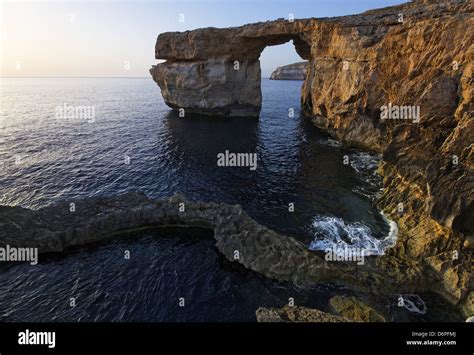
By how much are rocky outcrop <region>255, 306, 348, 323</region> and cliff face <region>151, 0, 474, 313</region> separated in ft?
25.7

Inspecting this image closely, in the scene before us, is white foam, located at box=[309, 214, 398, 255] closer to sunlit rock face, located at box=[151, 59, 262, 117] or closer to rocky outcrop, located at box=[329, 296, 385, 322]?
rocky outcrop, located at box=[329, 296, 385, 322]

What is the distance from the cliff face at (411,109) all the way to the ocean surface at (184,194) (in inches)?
93.4

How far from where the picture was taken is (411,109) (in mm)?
30109

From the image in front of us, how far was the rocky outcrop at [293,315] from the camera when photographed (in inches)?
668

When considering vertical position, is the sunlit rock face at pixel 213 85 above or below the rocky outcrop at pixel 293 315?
above

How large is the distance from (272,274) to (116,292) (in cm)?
1113

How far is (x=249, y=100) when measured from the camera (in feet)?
246

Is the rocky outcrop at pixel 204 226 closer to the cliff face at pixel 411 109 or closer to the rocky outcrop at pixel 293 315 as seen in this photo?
the cliff face at pixel 411 109

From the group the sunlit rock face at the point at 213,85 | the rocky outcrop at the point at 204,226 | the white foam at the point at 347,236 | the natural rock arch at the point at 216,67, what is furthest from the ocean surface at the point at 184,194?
the natural rock arch at the point at 216,67

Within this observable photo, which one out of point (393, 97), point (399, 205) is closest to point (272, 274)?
point (399, 205)

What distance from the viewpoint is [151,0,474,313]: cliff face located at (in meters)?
21.9

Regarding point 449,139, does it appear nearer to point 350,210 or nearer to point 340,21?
point 350,210

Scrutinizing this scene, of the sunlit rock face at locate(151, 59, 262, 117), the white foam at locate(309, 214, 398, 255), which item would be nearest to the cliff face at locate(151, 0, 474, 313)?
the white foam at locate(309, 214, 398, 255)

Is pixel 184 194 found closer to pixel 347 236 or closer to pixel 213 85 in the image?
pixel 347 236
